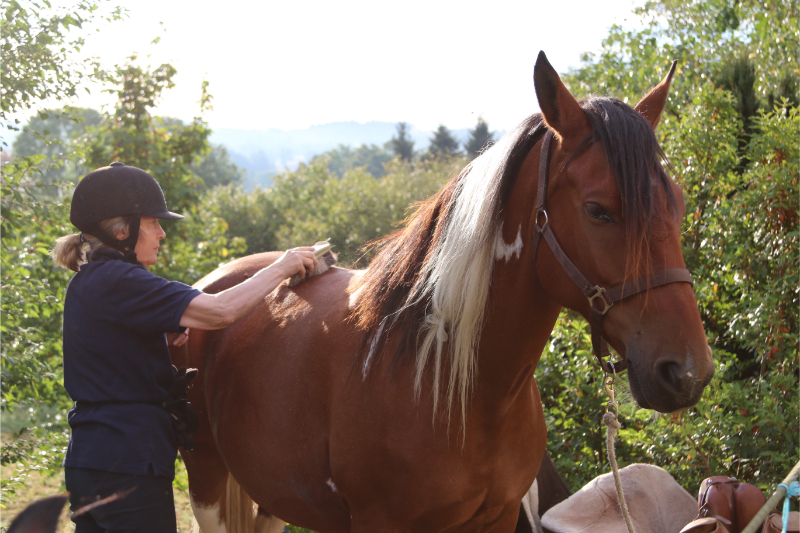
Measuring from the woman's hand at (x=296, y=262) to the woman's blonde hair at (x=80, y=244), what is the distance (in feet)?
1.95

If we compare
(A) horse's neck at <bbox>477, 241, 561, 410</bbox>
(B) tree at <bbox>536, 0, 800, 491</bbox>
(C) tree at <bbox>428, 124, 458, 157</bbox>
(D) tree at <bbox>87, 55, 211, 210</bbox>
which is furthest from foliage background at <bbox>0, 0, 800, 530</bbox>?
(C) tree at <bbox>428, 124, 458, 157</bbox>

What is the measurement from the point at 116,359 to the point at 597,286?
5.45 ft

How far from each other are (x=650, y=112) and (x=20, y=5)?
12.1 feet

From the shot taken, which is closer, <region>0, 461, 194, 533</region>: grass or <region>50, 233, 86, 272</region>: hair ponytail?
<region>50, 233, 86, 272</region>: hair ponytail

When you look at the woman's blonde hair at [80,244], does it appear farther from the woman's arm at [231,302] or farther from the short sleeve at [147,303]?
the woman's arm at [231,302]

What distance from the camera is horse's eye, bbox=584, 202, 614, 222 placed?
161 centimetres

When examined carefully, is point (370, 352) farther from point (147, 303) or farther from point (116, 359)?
point (116, 359)

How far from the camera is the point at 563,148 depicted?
5.78 ft

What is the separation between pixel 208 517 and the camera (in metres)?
3.22

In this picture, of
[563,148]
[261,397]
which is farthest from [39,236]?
[563,148]

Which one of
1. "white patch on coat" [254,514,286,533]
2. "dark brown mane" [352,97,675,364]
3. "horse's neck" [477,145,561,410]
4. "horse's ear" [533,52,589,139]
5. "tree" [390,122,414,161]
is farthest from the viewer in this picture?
"tree" [390,122,414,161]

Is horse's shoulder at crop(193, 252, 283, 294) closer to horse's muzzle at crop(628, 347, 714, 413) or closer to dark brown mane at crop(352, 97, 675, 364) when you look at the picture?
dark brown mane at crop(352, 97, 675, 364)

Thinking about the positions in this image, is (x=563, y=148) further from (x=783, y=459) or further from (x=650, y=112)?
(x=783, y=459)

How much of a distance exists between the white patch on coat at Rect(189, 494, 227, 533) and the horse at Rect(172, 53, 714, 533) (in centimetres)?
75
